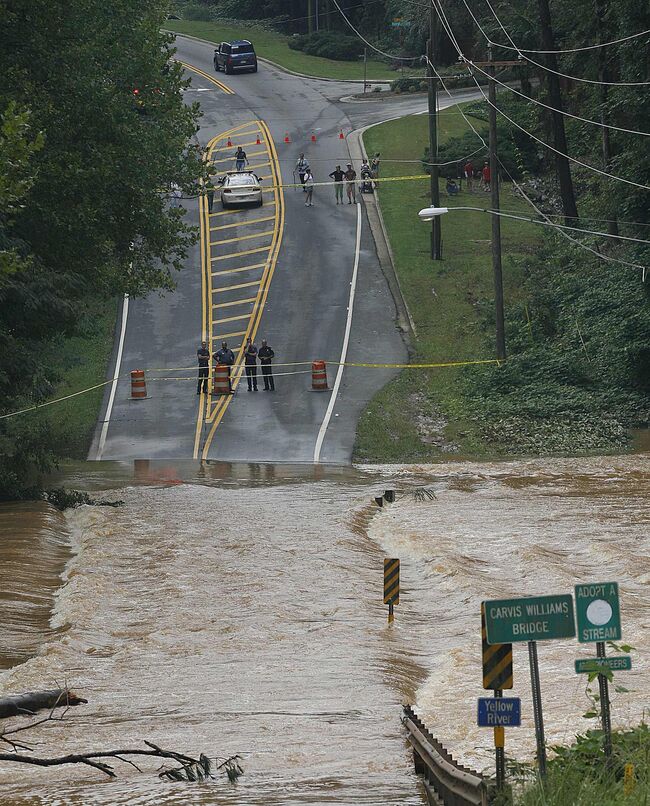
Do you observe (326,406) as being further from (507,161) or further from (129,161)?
(507,161)

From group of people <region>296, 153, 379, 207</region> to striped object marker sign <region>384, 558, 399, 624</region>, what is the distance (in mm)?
41756

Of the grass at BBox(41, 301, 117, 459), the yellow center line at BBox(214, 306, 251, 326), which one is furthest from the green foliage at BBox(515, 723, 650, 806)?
the yellow center line at BBox(214, 306, 251, 326)

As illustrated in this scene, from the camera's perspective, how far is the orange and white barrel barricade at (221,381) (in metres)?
40.8

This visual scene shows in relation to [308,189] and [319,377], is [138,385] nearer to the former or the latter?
[319,377]

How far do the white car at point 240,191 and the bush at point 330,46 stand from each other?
107 ft

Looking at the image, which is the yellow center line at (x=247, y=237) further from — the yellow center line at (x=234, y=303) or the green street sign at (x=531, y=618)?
the green street sign at (x=531, y=618)

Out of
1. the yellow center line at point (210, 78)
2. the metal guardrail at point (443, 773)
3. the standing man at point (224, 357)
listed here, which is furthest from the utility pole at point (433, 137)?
the metal guardrail at point (443, 773)

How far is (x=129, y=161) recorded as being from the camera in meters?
→ 30.6

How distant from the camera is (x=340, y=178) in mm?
58594

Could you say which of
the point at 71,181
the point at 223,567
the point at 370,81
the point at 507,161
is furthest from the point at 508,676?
the point at 370,81

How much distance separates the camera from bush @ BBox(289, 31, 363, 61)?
290 feet

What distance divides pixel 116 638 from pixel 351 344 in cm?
2724

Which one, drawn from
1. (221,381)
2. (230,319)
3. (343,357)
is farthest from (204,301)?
(221,381)

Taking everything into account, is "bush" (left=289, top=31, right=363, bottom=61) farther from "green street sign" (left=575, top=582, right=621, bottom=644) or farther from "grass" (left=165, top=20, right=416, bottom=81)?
"green street sign" (left=575, top=582, right=621, bottom=644)
